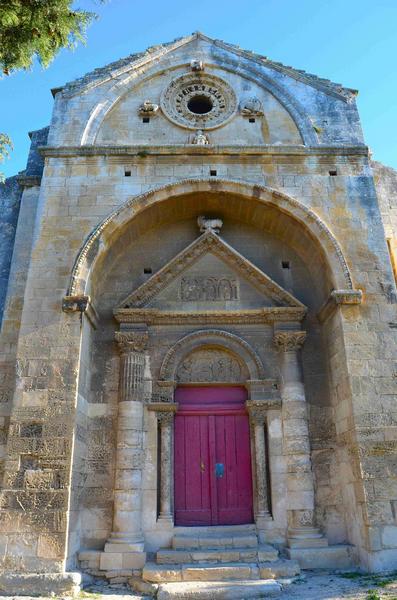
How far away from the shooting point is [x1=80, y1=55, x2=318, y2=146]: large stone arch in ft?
31.7

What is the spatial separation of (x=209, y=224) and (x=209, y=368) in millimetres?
2741

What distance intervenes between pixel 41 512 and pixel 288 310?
5.03 metres

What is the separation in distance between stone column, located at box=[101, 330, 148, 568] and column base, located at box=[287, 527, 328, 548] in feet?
7.45

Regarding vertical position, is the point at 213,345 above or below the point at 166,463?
above

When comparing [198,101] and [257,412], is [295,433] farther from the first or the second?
[198,101]

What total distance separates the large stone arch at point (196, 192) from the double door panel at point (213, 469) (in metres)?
2.92

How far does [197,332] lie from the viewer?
8672 millimetres

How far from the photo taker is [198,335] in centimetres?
869

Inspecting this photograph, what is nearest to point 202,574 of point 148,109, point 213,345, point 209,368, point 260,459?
point 260,459

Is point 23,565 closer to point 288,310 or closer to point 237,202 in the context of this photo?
point 288,310

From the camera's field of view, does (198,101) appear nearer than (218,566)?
No

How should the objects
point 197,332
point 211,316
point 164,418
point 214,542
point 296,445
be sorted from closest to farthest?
point 214,542
point 296,445
point 164,418
point 197,332
point 211,316

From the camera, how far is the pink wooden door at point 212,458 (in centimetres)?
802

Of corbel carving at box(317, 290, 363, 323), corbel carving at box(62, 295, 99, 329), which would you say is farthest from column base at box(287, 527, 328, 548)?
corbel carving at box(62, 295, 99, 329)
